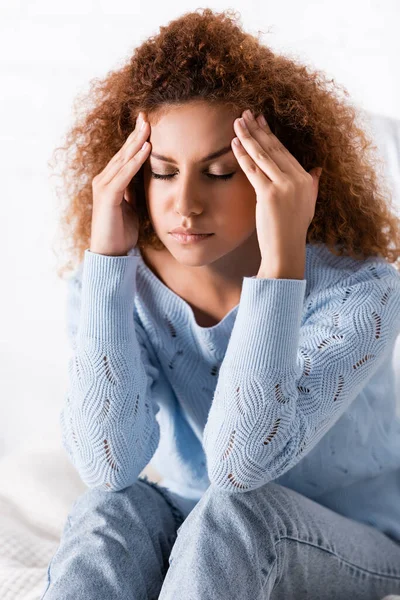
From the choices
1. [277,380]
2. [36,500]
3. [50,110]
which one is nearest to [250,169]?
[277,380]

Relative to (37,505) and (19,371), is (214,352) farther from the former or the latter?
(19,371)

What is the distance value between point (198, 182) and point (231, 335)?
9.0 inches

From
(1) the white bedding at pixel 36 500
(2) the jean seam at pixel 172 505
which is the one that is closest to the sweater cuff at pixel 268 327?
(2) the jean seam at pixel 172 505

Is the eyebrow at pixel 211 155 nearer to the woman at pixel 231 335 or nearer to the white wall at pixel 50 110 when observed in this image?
the woman at pixel 231 335

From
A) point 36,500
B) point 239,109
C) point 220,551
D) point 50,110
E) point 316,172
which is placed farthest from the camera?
point 50,110

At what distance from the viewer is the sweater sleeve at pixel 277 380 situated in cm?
118

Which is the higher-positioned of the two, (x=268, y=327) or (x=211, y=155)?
(x=211, y=155)

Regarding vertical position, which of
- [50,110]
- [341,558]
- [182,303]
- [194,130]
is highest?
[50,110]

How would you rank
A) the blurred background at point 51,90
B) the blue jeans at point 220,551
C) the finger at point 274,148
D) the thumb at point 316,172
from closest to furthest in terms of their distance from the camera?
1. the blue jeans at point 220,551
2. the finger at point 274,148
3. the thumb at point 316,172
4. the blurred background at point 51,90

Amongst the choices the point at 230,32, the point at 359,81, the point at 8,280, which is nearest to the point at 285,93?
the point at 230,32

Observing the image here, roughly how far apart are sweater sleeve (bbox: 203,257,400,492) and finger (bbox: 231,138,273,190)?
13cm

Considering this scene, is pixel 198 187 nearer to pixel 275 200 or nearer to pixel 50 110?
pixel 275 200

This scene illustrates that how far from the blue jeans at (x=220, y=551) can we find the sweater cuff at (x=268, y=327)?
19 centimetres

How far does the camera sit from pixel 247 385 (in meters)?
1.18
